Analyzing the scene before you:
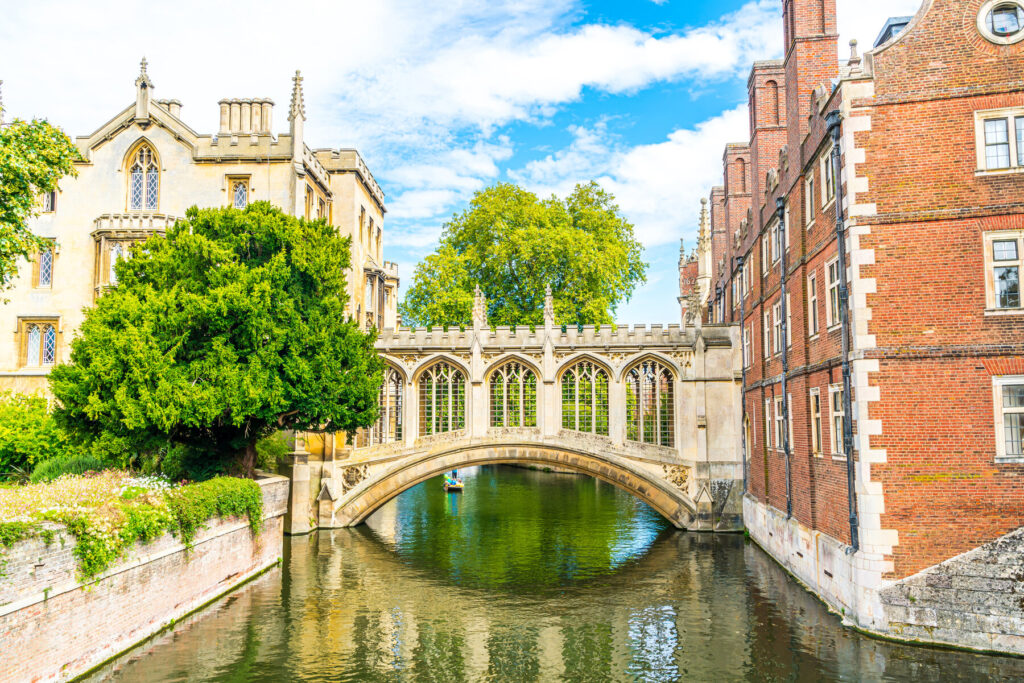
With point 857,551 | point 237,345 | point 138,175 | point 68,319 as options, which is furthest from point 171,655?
point 138,175

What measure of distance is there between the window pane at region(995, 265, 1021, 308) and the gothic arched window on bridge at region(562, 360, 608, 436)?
1521 centimetres

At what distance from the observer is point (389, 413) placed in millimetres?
28750

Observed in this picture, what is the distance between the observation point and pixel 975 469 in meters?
12.8

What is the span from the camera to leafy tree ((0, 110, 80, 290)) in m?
15.3

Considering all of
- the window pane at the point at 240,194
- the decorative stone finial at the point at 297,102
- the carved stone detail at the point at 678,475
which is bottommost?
the carved stone detail at the point at 678,475

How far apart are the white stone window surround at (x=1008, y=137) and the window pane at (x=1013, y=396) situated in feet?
12.4

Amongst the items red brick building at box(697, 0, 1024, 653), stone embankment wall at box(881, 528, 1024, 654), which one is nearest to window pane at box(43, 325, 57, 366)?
red brick building at box(697, 0, 1024, 653)

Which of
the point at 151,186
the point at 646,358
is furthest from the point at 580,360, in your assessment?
the point at 151,186

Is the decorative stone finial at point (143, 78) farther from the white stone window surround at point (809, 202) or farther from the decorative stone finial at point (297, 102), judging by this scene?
the white stone window surround at point (809, 202)

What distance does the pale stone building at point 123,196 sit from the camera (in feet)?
86.8

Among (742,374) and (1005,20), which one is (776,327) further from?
(1005,20)

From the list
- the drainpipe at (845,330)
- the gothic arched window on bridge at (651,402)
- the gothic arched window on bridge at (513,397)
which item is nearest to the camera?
the drainpipe at (845,330)

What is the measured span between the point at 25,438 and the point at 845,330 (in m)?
21.9

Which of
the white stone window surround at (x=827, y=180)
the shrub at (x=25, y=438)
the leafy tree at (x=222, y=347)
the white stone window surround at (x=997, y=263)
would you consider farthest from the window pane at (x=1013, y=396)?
the shrub at (x=25, y=438)
